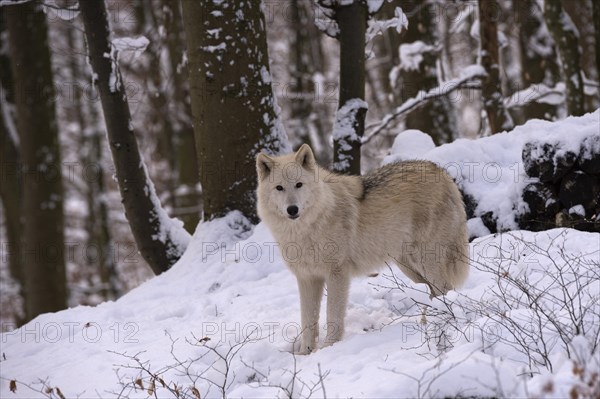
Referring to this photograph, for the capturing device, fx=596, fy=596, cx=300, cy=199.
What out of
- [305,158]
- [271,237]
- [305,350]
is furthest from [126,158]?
[305,350]

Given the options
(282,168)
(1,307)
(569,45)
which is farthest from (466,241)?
(1,307)

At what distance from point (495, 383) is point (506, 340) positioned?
0.75 metres

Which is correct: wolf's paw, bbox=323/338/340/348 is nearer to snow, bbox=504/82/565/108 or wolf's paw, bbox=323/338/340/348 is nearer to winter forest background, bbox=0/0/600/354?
winter forest background, bbox=0/0/600/354

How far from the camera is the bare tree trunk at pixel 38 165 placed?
10758mm

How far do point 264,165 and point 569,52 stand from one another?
8082mm

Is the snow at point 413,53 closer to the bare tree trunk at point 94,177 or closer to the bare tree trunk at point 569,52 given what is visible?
the bare tree trunk at point 569,52

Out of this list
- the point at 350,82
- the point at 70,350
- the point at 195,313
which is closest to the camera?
the point at 70,350

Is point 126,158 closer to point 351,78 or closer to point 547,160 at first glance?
point 351,78

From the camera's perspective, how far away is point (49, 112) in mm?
11125

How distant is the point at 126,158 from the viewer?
8.55 m

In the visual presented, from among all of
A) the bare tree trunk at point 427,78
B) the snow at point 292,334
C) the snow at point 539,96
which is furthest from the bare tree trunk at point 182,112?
the snow at point 539,96

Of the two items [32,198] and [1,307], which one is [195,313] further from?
[1,307]

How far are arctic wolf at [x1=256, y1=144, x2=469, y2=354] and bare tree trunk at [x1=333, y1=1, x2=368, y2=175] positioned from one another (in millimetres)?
2193

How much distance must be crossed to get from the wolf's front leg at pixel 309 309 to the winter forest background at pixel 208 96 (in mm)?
2412
